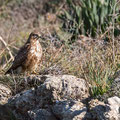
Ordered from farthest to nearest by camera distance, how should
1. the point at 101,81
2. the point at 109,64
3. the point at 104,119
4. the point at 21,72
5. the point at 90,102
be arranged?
the point at 21,72
the point at 109,64
the point at 101,81
the point at 90,102
the point at 104,119

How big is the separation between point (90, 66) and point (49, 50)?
1.70 m

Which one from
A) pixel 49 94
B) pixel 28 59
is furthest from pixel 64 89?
pixel 28 59

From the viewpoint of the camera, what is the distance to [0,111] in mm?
5441

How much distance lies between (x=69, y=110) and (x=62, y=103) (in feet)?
0.67

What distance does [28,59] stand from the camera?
6.62 meters

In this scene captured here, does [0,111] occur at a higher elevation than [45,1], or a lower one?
lower

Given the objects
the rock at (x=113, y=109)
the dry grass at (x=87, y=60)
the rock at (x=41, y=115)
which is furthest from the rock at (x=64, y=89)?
the rock at (x=113, y=109)

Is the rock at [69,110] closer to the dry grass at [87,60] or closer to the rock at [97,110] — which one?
the rock at [97,110]

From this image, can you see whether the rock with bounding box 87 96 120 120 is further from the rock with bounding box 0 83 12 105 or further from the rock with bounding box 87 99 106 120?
the rock with bounding box 0 83 12 105

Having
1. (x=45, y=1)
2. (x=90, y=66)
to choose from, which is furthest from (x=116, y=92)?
(x=45, y=1)

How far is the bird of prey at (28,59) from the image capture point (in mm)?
6574

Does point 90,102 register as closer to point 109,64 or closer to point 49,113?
point 49,113

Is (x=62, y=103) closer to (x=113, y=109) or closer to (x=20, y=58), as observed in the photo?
(x=113, y=109)

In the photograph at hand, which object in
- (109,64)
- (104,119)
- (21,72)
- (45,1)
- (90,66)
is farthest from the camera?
(45,1)
